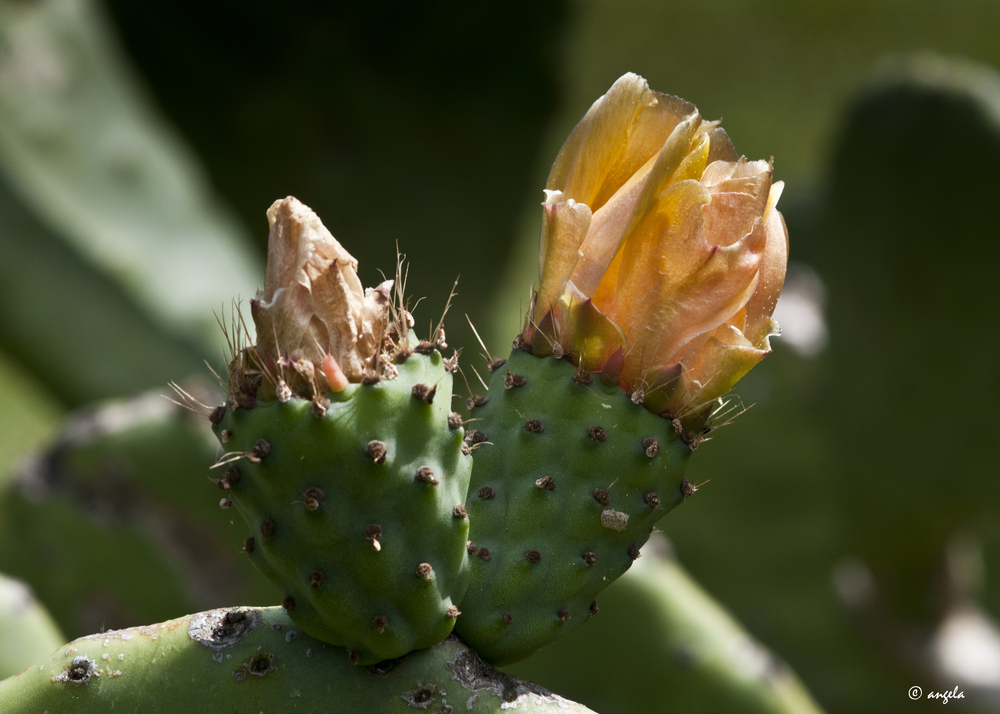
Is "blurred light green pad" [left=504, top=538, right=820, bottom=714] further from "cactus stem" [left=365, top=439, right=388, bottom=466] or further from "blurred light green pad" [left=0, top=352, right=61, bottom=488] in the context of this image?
"blurred light green pad" [left=0, top=352, right=61, bottom=488]

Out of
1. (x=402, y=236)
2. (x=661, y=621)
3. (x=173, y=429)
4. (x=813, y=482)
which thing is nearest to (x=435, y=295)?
(x=402, y=236)

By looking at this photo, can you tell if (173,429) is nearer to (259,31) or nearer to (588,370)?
(588,370)

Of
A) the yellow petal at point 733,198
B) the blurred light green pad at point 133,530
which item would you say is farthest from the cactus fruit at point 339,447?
the blurred light green pad at point 133,530

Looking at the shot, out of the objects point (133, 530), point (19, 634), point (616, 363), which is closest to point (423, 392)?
point (616, 363)

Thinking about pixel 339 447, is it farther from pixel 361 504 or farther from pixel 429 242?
pixel 429 242

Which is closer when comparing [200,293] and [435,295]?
[200,293]

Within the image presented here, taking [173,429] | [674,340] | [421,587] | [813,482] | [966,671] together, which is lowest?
[421,587]
